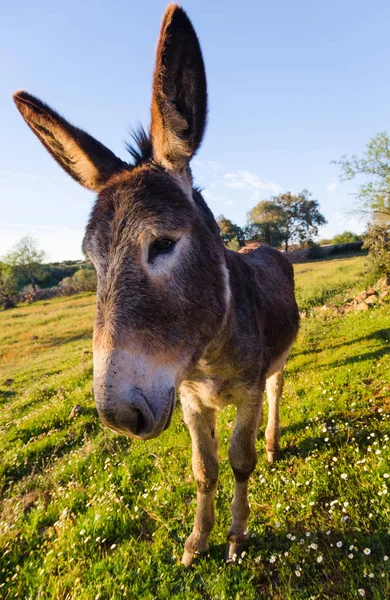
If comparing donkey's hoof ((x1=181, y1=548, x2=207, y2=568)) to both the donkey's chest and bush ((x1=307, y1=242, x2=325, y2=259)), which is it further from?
bush ((x1=307, y1=242, x2=325, y2=259))

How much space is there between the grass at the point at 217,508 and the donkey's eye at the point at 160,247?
280cm

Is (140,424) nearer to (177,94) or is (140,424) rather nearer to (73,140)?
(177,94)

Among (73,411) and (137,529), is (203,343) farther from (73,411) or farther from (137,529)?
(73,411)

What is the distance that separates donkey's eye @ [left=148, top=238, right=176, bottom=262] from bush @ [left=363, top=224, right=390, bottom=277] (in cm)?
1939

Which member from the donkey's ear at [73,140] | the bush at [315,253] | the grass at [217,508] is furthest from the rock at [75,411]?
the bush at [315,253]

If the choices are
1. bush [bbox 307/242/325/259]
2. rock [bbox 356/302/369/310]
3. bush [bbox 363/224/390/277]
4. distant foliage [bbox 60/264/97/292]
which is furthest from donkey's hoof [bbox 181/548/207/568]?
distant foliage [bbox 60/264/97/292]

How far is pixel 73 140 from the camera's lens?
2607mm

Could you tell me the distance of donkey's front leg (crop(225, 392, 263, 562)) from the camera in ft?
10.0

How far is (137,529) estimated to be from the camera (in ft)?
12.1

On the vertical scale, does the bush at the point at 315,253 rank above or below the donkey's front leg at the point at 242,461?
above

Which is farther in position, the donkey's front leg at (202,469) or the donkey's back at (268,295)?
the donkey's back at (268,295)

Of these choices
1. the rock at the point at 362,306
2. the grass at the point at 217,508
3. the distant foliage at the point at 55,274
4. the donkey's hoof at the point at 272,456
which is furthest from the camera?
the distant foliage at the point at 55,274

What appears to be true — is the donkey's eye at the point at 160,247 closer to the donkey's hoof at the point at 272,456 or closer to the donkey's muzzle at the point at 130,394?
the donkey's muzzle at the point at 130,394

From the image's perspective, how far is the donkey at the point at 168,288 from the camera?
174 centimetres
